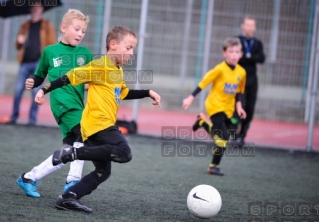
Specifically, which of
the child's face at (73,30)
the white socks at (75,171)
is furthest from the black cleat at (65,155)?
the child's face at (73,30)

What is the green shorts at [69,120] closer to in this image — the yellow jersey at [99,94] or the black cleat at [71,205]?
the yellow jersey at [99,94]

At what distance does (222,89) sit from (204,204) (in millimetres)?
3300

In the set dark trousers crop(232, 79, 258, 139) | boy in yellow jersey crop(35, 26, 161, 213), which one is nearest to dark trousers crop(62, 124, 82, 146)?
boy in yellow jersey crop(35, 26, 161, 213)

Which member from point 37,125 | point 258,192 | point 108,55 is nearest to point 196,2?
point 37,125

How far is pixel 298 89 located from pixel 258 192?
761 centimetres

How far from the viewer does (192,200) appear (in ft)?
18.1

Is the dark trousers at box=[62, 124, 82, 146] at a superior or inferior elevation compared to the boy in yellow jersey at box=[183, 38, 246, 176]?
inferior

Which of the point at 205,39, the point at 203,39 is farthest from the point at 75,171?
the point at 203,39

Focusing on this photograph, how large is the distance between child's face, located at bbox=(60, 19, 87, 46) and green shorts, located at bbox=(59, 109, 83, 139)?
0.65m

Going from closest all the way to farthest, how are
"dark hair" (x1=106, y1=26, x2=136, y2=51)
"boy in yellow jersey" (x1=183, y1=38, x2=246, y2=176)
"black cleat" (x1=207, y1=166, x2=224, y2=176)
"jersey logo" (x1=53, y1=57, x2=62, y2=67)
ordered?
"dark hair" (x1=106, y1=26, x2=136, y2=51) < "jersey logo" (x1=53, y1=57, x2=62, y2=67) < "black cleat" (x1=207, y1=166, x2=224, y2=176) < "boy in yellow jersey" (x1=183, y1=38, x2=246, y2=176)

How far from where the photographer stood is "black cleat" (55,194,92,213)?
541cm

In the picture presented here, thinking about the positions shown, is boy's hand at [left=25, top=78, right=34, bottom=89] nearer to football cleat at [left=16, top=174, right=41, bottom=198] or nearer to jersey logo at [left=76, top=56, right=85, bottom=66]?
jersey logo at [left=76, top=56, right=85, bottom=66]

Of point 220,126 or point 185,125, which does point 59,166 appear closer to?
point 220,126

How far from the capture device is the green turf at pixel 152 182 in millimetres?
5531
